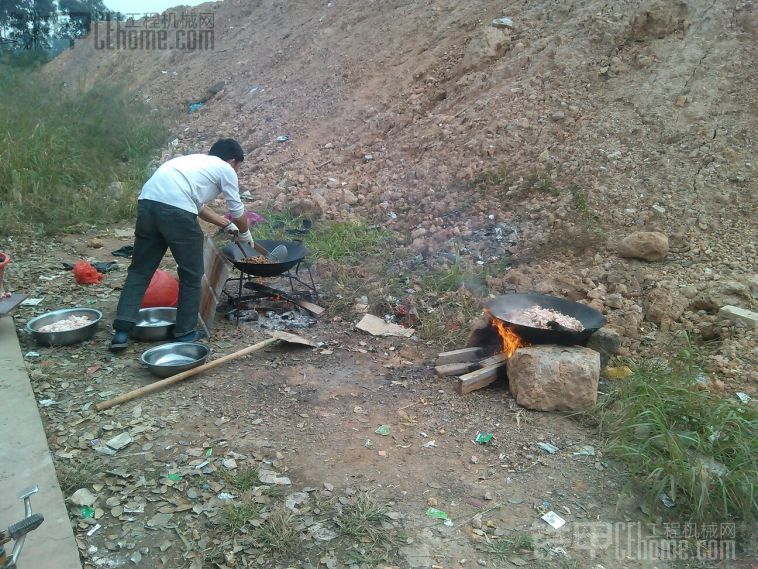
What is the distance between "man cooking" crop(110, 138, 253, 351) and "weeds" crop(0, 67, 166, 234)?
351 centimetres

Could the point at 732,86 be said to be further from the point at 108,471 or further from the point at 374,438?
the point at 108,471

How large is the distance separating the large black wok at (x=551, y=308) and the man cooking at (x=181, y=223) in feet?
7.45

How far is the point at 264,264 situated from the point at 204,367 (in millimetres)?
1093

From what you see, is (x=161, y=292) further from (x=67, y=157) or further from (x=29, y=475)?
(x=67, y=157)

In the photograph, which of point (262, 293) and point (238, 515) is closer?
point (238, 515)

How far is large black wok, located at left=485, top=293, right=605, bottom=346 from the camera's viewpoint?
381cm

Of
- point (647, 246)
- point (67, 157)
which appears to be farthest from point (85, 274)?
point (647, 246)

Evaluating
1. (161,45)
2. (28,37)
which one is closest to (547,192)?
(161,45)

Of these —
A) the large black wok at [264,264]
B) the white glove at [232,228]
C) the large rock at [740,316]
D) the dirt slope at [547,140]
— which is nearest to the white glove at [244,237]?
the white glove at [232,228]

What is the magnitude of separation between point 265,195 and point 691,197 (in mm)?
5525

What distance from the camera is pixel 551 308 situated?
4.40 metres

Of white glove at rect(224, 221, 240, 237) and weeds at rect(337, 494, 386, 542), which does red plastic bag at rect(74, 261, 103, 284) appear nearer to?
white glove at rect(224, 221, 240, 237)

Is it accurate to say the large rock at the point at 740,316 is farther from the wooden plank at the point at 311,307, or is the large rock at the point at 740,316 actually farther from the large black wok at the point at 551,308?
the wooden plank at the point at 311,307

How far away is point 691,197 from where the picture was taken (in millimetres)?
5801
